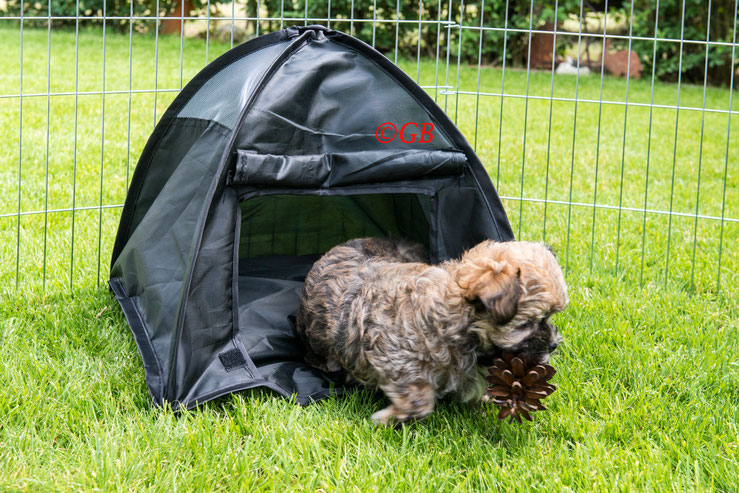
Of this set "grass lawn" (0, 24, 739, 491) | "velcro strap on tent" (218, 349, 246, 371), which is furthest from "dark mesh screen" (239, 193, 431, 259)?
"velcro strap on tent" (218, 349, 246, 371)

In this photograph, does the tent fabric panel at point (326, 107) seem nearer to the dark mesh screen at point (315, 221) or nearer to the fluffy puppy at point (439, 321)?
the fluffy puppy at point (439, 321)

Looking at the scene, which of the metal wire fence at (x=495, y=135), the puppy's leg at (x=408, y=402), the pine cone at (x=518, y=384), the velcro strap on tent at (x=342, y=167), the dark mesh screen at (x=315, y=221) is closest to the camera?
the pine cone at (x=518, y=384)

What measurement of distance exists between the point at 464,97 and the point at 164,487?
9131 millimetres

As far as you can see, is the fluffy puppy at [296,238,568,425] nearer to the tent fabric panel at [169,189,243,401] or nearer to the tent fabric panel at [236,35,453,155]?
the tent fabric panel at [169,189,243,401]

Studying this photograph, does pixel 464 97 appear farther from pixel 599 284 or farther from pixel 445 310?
pixel 445 310

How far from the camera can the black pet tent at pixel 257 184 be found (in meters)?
3.28

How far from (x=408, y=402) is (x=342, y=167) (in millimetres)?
1105

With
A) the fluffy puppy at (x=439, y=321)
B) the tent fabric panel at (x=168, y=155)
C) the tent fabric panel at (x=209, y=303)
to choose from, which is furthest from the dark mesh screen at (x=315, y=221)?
the tent fabric panel at (x=209, y=303)

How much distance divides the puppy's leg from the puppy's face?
31 cm

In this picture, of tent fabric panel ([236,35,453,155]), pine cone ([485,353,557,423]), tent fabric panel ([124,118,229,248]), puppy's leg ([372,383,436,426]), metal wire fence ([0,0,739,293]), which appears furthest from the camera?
metal wire fence ([0,0,739,293])

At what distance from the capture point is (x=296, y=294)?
4359mm

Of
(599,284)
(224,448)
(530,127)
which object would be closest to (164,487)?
(224,448)

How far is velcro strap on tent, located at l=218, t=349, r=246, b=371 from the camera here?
130 inches

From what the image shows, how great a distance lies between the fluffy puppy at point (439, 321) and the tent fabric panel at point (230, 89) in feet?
3.02
